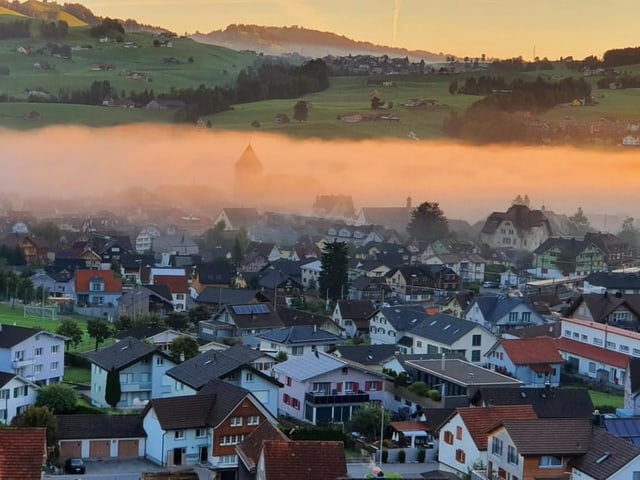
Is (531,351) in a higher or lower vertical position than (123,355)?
lower

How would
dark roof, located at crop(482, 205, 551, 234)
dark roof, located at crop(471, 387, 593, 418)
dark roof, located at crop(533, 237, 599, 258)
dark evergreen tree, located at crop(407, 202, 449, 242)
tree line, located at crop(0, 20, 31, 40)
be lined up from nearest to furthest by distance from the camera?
dark roof, located at crop(471, 387, 593, 418), dark roof, located at crop(533, 237, 599, 258), dark roof, located at crop(482, 205, 551, 234), dark evergreen tree, located at crop(407, 202, 449, 242), tree line, located at crop(0, 20, 31, 40)

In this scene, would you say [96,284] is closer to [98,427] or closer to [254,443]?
[98,427]

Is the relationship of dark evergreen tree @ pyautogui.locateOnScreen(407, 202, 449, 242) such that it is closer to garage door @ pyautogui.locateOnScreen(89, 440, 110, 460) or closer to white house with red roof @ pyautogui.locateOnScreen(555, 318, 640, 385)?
white house with red roof @ pyautogui.locateOnScreen(555, 318, 640, 385)

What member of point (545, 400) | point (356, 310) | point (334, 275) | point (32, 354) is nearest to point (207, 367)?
point (32, 354)

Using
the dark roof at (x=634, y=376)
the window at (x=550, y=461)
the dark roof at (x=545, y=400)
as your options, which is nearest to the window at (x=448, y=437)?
the dark roof at (x=545, y=400)

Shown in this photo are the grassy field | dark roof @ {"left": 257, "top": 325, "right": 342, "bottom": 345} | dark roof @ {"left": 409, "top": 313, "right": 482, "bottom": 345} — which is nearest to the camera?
dark roof @ {"left": 257, "top": 325, "right": 342, "bottom": 345}

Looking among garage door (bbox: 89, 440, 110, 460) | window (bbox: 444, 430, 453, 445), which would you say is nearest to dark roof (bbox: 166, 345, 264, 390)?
garage door (bbox: 89, 440, 110, 460)

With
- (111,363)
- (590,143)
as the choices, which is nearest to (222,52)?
(590,143)
